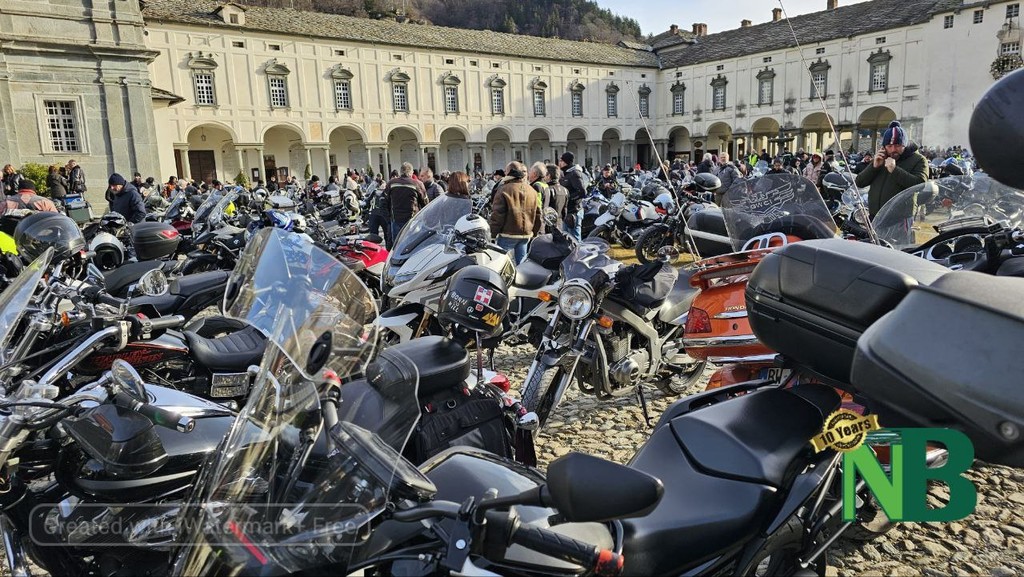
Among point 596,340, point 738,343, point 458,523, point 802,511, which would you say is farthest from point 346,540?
point 596,340

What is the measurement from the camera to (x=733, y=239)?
165 inches

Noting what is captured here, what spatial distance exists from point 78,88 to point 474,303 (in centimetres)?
2663

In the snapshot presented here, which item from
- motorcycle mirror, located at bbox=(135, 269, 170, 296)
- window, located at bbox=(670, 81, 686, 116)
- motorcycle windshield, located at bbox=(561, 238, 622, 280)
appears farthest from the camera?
window, located at bbox=(670, 81, 686, 116)

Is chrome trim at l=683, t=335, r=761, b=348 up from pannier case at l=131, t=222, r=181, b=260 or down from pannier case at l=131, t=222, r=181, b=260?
down

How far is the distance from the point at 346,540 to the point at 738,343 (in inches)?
100

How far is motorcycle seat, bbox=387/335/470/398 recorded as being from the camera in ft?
8.43

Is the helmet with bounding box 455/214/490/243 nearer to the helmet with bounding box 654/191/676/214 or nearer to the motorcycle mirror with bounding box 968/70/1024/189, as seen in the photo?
the motorcycle mirror with bounding box 968/70/1024/189

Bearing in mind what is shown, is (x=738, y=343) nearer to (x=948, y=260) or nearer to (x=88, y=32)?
(x=948, y=260)

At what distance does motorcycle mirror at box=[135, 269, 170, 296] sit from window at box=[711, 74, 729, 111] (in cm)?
5243

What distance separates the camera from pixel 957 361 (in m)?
1.08

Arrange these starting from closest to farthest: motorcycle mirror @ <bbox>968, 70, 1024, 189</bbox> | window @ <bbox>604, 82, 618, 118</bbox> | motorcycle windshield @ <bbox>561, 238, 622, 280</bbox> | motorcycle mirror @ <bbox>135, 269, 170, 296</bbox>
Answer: motorcycle mirror @ <bbox>968, 70, 1024, 189</bbox>, motorcycle windshield @ <bbox>561, 238, 622, 280</bbox>, motorcycle mirror @ <bbox>135, 269, 170, 296</bbox>, window @ <bbox>604, 82, 618, 118</bbox>

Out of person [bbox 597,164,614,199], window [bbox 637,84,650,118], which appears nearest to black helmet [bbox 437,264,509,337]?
person [bbox 597,164,614,199]

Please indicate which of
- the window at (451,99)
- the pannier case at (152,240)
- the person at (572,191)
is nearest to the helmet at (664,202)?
the person at (572,191)

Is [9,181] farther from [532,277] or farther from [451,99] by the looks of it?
[451,99]
